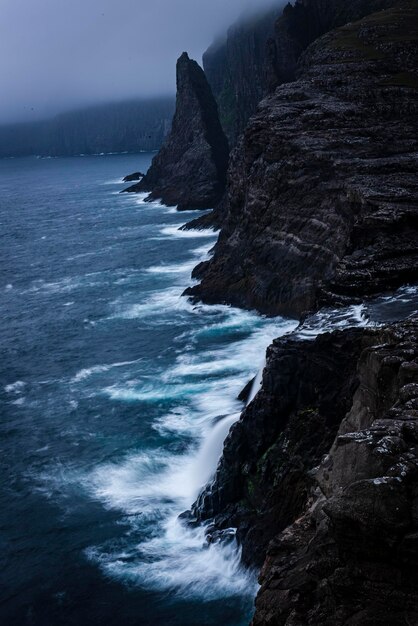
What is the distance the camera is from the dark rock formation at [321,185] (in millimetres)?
44156

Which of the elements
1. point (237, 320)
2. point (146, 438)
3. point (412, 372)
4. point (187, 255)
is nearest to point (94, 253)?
point (187, 255)

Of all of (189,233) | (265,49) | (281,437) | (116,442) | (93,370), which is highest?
(265,49)

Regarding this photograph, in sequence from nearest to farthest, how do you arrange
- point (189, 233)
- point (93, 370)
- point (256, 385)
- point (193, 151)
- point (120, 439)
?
1. point (256, 385)
2. point (120, 439)
3. point (93, 370)
4. point (189, 233)
5. point (193, 151)

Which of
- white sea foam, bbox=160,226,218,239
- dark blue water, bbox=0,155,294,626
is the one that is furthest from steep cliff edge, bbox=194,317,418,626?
white sea foam, bbox=160,226,218,239

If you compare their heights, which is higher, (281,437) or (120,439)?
(281,437)

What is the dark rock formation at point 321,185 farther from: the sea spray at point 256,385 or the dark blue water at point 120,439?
the sea spray at point 256,385

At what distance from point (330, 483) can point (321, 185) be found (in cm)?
3964

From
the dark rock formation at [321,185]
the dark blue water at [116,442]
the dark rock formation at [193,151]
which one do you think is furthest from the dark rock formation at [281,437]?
the dark rock formation at [193,151]

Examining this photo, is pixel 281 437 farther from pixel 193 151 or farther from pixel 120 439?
pixel 193 151

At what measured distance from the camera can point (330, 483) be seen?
62.6ft

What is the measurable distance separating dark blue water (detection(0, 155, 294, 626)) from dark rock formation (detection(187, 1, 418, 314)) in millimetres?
4325

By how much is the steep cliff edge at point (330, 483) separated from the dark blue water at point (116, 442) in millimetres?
2717

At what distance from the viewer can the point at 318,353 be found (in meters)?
30.4

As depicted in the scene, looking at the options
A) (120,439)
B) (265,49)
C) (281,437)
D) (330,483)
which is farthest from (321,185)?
(265,49)
